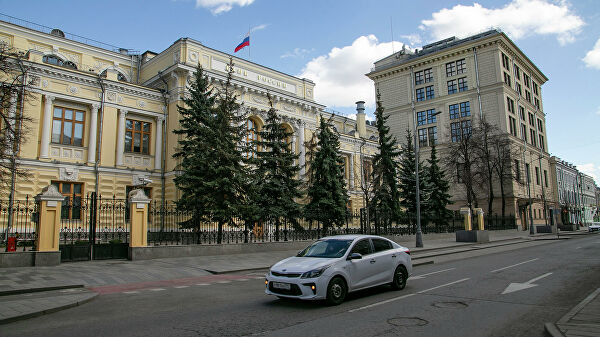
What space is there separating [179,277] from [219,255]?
5290 millimetres

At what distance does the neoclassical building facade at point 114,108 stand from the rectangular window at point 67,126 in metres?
0.06

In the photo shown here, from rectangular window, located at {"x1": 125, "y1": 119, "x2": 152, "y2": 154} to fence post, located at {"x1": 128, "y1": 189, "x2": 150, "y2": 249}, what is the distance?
14.8 metres

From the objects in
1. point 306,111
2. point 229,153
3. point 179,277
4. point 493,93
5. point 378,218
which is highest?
point 493,93

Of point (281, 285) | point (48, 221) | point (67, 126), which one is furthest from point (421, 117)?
point (281, 285)

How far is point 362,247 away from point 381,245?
77 cm

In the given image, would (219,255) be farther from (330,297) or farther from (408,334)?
(408,334)

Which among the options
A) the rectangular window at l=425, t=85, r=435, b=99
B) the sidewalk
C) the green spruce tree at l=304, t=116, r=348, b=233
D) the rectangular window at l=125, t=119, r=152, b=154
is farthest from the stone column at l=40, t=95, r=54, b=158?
the rectangular window at l=425, t=85, r=435, b=99

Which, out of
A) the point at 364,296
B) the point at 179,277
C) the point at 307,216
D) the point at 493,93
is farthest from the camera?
the point at 493,93

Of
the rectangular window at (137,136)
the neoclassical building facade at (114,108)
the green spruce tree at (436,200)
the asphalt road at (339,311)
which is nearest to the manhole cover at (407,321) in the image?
the asphalt road at (339,311)

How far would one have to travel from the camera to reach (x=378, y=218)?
28203mm

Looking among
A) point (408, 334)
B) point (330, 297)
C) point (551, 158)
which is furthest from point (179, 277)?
point (551, 158)

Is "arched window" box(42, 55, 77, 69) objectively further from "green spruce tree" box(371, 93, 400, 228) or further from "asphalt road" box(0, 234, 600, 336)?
"asphalt road" box(0, 234, 600, 336)

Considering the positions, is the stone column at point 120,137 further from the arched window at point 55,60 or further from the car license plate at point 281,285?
the car license plate at point 281,285

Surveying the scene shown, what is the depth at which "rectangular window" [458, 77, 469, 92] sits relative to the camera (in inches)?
→ 2325
